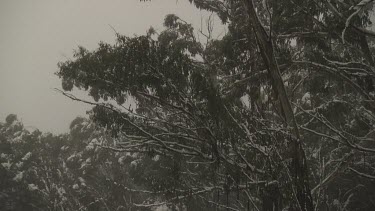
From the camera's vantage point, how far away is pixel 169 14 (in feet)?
44.4

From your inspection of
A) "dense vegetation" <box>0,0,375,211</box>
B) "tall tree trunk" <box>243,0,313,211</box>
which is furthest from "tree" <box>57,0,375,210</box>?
"tall tree trunk" <box>243,0,313,211</box>

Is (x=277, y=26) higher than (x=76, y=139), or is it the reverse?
(x=76, y=139)

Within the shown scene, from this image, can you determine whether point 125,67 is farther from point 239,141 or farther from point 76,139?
point 76,139

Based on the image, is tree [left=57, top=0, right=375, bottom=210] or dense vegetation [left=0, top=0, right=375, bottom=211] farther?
tree [left=57, top=0, right=375, bottom=210]

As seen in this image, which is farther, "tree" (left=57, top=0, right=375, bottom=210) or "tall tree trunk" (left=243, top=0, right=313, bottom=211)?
"tree" (left=57, top=0, right=375, bottom=210)

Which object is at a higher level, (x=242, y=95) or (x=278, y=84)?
(x=242, y=95)

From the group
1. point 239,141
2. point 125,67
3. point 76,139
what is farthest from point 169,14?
point 76,139

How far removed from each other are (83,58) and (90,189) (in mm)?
16731

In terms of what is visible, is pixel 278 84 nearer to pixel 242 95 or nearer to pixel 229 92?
pixel 229 92

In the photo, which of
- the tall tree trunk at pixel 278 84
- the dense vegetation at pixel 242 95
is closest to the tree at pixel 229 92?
the dense vegetation at pixel 242 95

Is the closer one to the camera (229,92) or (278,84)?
(278,84)

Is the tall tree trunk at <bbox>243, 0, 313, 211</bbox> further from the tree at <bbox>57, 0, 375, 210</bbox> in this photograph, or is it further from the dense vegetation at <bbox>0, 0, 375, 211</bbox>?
the tree at <bbox>57, 0, 375, 210</bbox>

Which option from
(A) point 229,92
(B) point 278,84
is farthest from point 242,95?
(B) point 278,84

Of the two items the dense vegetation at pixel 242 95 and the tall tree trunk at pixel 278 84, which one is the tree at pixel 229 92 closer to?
the dense vegetation at pixel 242 95
